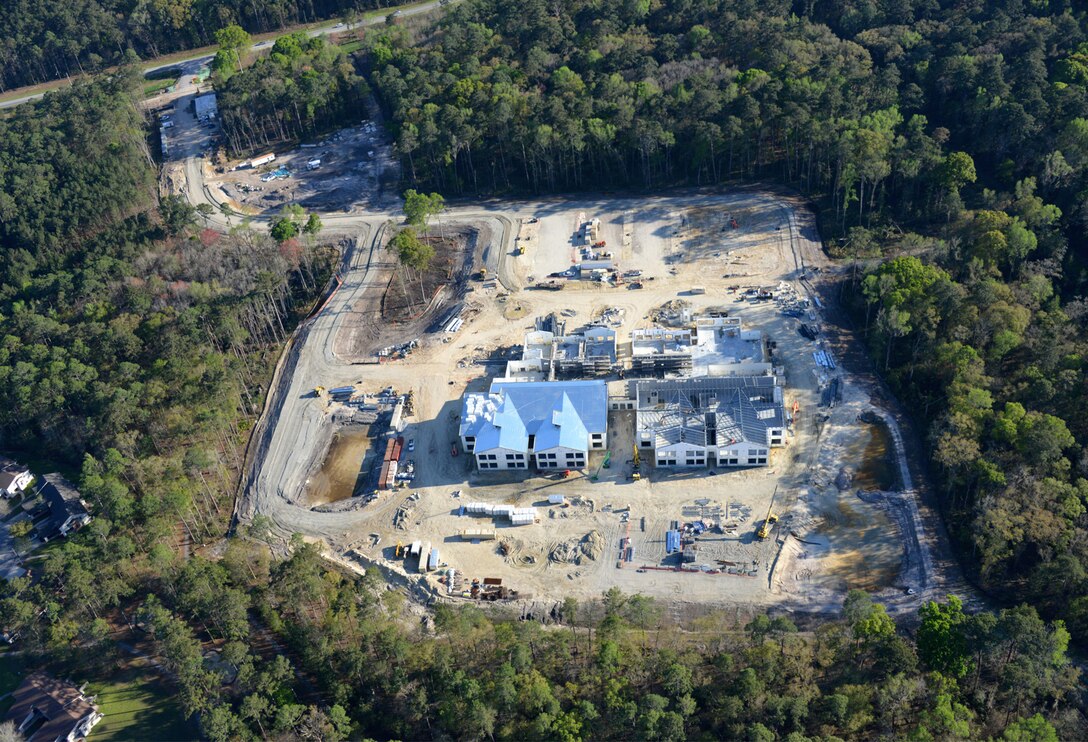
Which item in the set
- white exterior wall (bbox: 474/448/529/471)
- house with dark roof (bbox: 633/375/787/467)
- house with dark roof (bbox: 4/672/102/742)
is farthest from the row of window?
house with dark roof (bbox: 4/672/102/742)

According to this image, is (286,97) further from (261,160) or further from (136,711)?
(136,711)

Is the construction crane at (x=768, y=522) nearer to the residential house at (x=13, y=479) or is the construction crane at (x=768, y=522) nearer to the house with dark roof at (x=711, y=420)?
the house with dark roof at (x=711, y=420)

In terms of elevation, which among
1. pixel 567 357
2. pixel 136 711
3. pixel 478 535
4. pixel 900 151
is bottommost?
pixel 136 711

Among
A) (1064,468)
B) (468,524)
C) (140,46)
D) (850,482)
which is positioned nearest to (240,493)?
(468,524)

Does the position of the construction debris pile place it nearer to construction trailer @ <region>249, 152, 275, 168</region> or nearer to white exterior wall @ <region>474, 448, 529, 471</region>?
white exterior wall @ <region>474, 448, 529, 471</region>

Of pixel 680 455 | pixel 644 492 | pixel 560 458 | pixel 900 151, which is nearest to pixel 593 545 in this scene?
pixel 644 492

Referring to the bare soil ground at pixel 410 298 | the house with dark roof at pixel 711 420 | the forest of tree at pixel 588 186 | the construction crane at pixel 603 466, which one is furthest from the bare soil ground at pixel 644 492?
the forest of tree at pixel 588 186

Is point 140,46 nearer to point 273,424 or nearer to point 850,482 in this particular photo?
point 273,424
